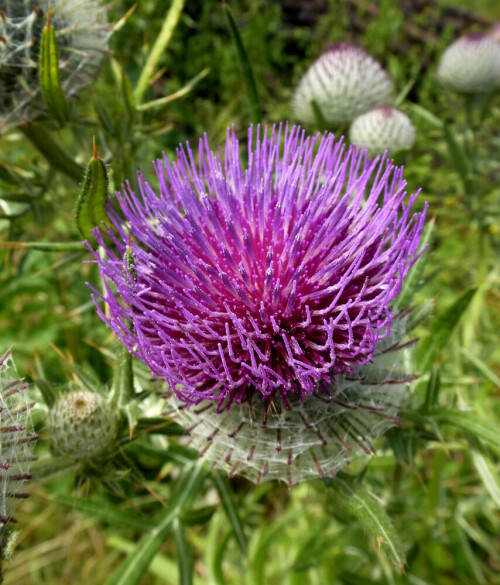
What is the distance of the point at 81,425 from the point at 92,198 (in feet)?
2.51

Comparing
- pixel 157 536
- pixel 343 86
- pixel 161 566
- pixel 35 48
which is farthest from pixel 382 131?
pixel 161 566

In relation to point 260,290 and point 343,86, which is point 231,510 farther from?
point 343,86

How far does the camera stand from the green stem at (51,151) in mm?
2873

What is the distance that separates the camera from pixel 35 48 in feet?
8.75

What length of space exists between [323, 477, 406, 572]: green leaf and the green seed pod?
3.96 feet

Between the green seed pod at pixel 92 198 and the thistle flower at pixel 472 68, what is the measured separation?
321 centimetres

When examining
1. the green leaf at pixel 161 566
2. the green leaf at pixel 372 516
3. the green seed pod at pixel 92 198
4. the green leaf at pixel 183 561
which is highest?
the green seed pod at pixel 92 198

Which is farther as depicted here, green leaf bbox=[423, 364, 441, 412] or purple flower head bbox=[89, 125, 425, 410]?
green leaf bbox=[423, 364, 441, 412]

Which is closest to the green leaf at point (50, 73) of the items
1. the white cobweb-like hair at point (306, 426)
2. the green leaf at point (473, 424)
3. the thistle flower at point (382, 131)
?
the white cobweb-like hair at point (306, 426)

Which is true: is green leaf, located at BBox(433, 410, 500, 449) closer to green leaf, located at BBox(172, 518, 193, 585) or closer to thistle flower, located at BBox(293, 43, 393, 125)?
green leaf, located at BBox(172, 518, 193, 585)

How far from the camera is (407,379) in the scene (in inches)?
77.5

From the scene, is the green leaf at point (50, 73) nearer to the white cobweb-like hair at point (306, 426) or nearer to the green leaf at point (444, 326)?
the white cobweb-like hair at point (306, 426)

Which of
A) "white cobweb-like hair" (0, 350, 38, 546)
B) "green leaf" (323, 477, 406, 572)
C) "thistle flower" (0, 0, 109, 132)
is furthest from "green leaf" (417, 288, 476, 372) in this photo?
"thistle flower" (0, 0, 109, 132)

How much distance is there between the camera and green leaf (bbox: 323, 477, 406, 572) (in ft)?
5.24
